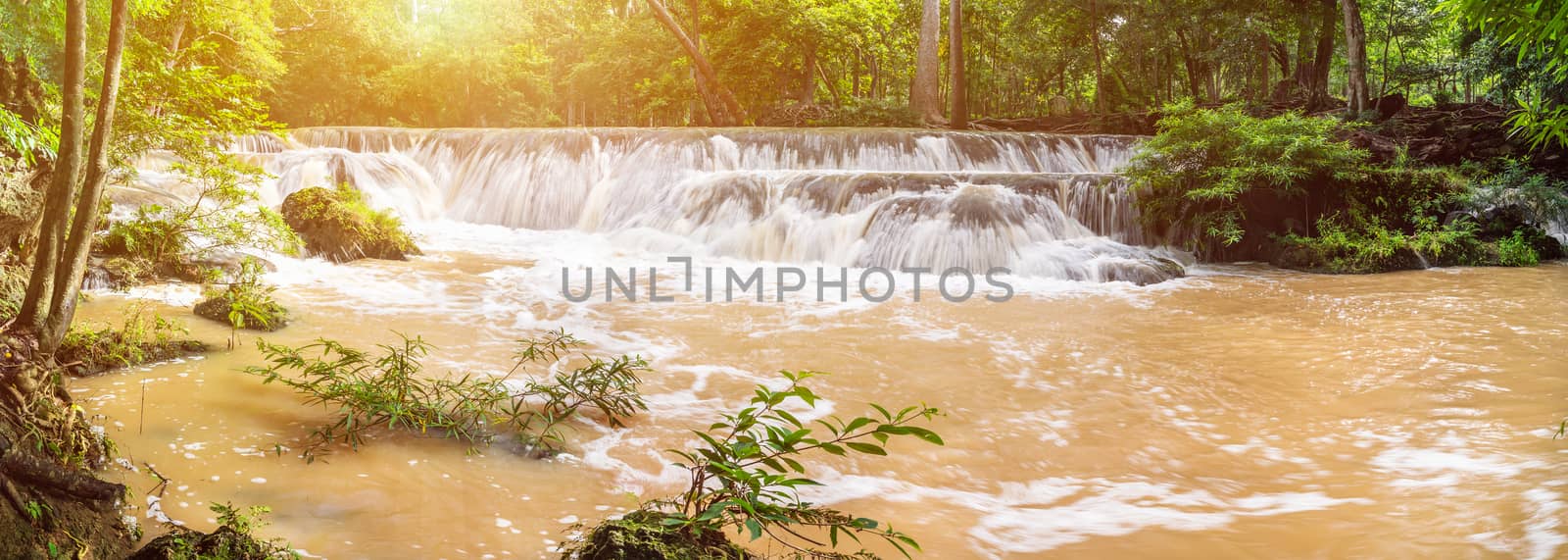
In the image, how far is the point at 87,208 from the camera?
2652mm

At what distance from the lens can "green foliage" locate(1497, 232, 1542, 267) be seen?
10023 mm

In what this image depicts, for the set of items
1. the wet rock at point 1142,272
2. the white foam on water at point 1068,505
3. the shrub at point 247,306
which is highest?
the wet rock at point 1142,272

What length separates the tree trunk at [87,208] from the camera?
264 centimetres

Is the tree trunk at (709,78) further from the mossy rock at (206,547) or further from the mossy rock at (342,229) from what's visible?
the mossy rock at (206,547)

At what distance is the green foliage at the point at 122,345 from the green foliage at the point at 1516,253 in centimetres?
1358

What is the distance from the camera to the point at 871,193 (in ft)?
36.7

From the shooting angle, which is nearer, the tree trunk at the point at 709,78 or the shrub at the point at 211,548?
the shrub at the point at 211,548

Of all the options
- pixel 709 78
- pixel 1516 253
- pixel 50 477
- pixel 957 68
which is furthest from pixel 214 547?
pixel 709 78

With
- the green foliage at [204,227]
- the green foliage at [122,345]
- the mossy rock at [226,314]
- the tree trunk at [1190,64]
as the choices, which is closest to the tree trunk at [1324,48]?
the tree trunk at [1190,64]

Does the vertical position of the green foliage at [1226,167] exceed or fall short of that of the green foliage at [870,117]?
it falls short

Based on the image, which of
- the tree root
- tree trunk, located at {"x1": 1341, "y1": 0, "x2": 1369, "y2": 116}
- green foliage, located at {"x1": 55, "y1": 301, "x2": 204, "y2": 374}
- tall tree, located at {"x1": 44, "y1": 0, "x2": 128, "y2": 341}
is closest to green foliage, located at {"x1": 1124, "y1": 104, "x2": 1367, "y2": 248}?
tree trunk, located at {"x1": 1341, "y1": 0, "x2": 1369, "y2": 116}

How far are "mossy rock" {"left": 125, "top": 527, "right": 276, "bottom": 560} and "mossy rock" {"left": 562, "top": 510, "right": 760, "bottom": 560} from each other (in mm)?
725

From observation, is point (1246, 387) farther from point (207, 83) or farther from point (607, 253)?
point (607, 253)

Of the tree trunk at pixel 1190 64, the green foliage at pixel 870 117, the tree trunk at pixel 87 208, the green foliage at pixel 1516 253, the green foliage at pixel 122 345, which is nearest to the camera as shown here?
the tree trunk at pixel 87 208
